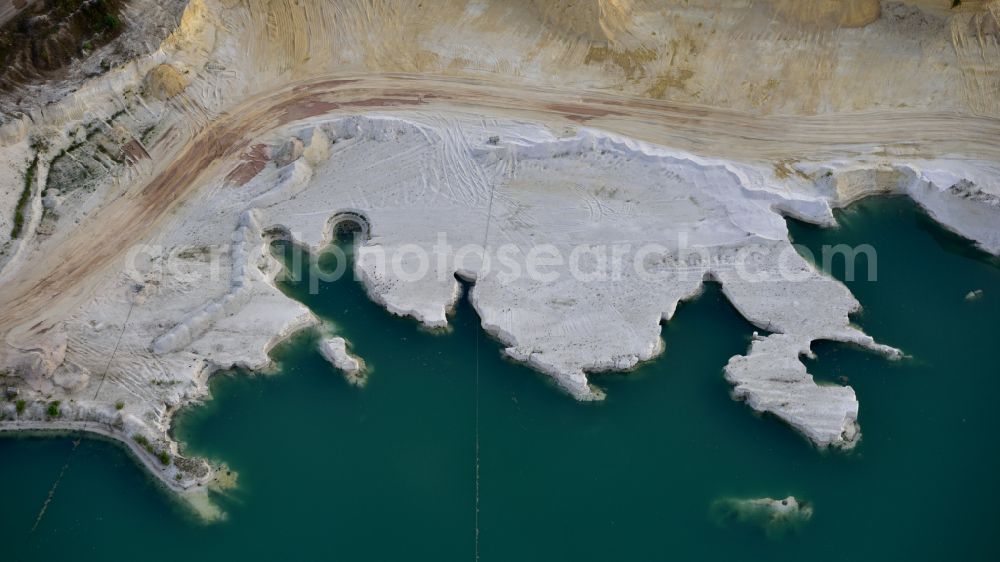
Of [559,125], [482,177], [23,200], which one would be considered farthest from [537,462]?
[23,200]

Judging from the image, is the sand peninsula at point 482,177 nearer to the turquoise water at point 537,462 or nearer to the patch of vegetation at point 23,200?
the patch of vegetation at point 23,200

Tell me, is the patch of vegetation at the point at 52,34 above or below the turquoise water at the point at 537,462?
above

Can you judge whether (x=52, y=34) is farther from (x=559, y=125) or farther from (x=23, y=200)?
(x=559, y=125)

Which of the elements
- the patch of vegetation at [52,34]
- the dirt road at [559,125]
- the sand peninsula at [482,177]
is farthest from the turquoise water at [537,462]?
the patch of vegetation at [52,34]

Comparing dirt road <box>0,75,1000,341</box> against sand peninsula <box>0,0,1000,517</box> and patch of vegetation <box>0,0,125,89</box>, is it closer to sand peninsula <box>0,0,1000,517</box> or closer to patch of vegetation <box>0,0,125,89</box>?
sand peninsula <box>0,0,1000,517</box>

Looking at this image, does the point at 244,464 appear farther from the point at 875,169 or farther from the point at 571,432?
the point at 875,169

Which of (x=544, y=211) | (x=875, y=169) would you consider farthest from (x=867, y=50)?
(x=544, y=211)

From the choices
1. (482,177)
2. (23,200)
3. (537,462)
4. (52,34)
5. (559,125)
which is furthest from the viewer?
(559,125)
